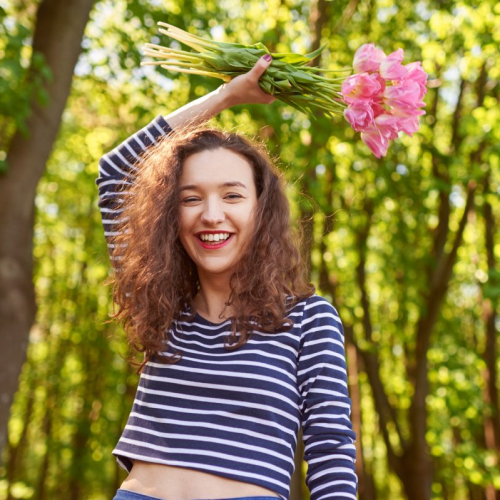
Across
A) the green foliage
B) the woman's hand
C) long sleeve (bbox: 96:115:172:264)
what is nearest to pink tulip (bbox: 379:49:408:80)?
the woman's hand

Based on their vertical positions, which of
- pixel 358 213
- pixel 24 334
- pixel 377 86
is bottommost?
pixel 24 334

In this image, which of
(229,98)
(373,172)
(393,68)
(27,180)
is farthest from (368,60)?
(373,172)

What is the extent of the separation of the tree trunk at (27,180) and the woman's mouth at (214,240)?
149 inches

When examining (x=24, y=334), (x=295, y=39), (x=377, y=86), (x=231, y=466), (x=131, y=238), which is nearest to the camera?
(x=231, y=466)

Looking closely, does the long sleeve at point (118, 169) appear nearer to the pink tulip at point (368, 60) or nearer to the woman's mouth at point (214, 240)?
the woman's mouth at point (214, 240)

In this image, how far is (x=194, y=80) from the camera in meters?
7.43

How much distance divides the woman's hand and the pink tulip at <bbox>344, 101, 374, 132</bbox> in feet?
1.04

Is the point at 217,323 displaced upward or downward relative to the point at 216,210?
downward

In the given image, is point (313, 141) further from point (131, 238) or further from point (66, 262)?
A: point (66, 262)

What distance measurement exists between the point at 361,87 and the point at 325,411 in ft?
3.18

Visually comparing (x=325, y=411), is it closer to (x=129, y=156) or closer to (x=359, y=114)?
(x=359, y=114)

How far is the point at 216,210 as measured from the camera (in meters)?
→ 2.35

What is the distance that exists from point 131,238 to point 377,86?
0.99 m

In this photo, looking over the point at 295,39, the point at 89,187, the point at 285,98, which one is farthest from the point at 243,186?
the point at 89,187
